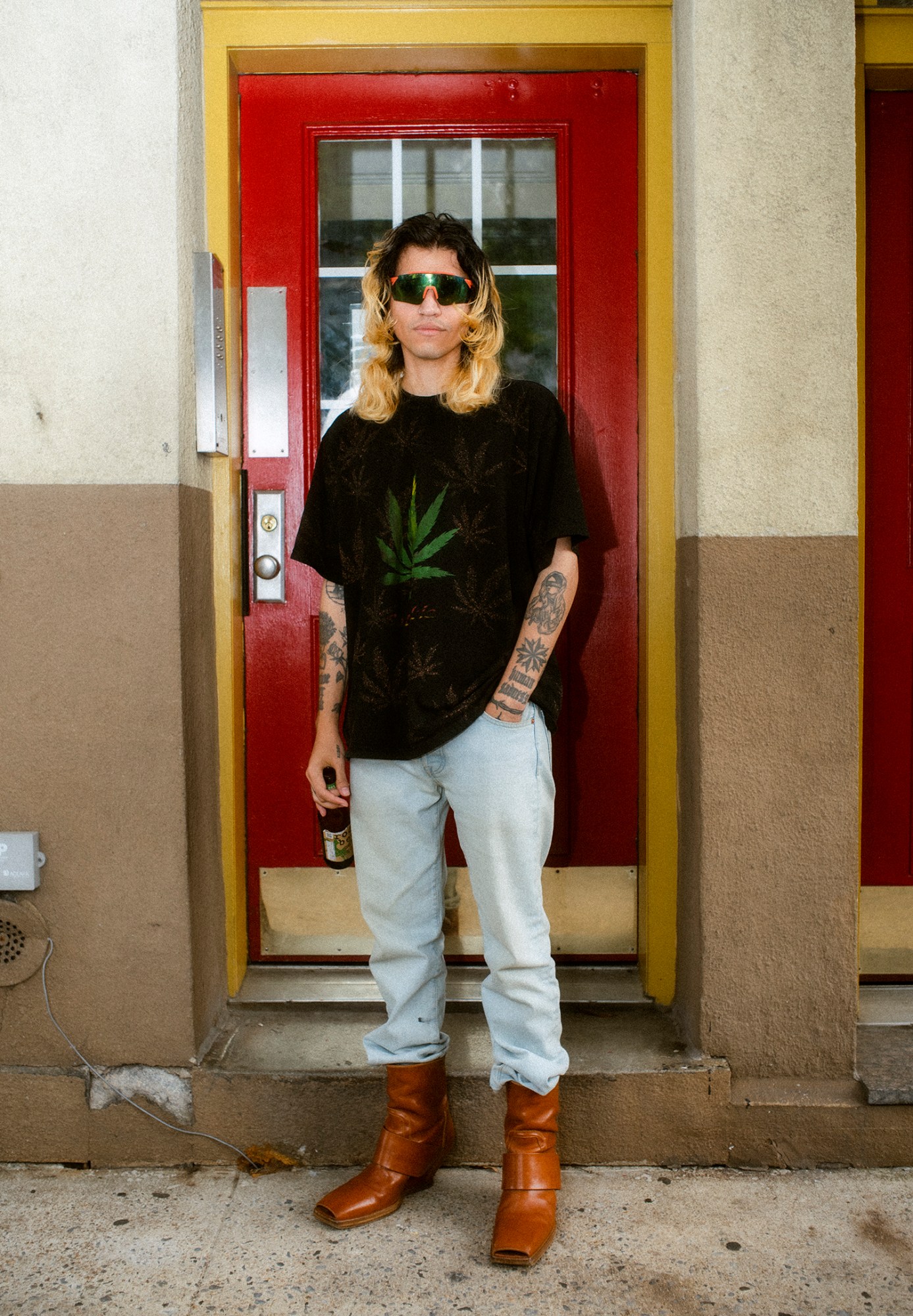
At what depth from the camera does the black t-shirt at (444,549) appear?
2006mm

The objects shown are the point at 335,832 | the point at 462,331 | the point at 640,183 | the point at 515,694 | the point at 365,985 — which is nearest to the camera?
the point at 515,694

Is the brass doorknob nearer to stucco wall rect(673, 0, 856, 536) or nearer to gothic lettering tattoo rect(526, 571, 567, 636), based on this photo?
gothic lettering tattoo rect(526, 571, 567, 636)

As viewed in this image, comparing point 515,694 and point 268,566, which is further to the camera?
point 268,566

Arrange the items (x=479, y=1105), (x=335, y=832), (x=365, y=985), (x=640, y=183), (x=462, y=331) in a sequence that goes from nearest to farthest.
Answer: (x=462, y=331) < (x=335, y=832) < (x=479, y=1105) < (x=640, y=183) < (x=365, y=985)

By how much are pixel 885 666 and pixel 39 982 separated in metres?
2.27

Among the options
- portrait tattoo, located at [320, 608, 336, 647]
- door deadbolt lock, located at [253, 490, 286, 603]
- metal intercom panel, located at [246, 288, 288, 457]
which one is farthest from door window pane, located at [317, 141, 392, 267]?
portrait tattoo, located at [320, 608, 336, 647]

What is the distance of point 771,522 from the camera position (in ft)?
7.53

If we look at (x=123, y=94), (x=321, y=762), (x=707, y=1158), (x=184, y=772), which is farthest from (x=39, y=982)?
(x=123, y=94)

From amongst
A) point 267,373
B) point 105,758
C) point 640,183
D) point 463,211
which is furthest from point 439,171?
point 105,758

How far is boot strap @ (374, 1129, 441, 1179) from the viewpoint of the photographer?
2.14 m

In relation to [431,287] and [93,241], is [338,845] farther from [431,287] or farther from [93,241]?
[93,241]

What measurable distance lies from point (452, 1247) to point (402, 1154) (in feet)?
0.66

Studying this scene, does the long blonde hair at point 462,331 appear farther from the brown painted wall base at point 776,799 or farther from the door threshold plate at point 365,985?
the door threshold plate at point 365,985

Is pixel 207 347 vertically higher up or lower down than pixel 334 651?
higher up
